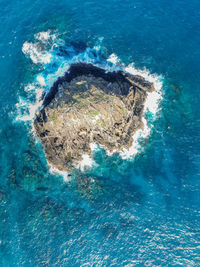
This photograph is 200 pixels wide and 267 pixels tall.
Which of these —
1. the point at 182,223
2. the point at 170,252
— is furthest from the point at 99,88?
the point at 170,252

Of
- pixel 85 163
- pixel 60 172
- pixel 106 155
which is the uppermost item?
pixel 60 172

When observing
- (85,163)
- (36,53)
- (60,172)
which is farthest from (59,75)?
(60,172)

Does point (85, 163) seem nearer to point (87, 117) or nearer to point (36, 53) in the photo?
point (87, 117)

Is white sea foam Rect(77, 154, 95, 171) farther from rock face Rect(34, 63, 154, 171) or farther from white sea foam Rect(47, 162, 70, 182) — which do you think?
white sea foam Rect(47, 162, 70, 182)

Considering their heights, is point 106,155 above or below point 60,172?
below

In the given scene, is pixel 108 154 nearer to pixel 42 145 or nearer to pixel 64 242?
pixel 42 145

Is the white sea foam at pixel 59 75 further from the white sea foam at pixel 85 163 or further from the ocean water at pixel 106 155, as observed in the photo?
the ocean water at pixel 106 155

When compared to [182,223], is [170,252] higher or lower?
lower
